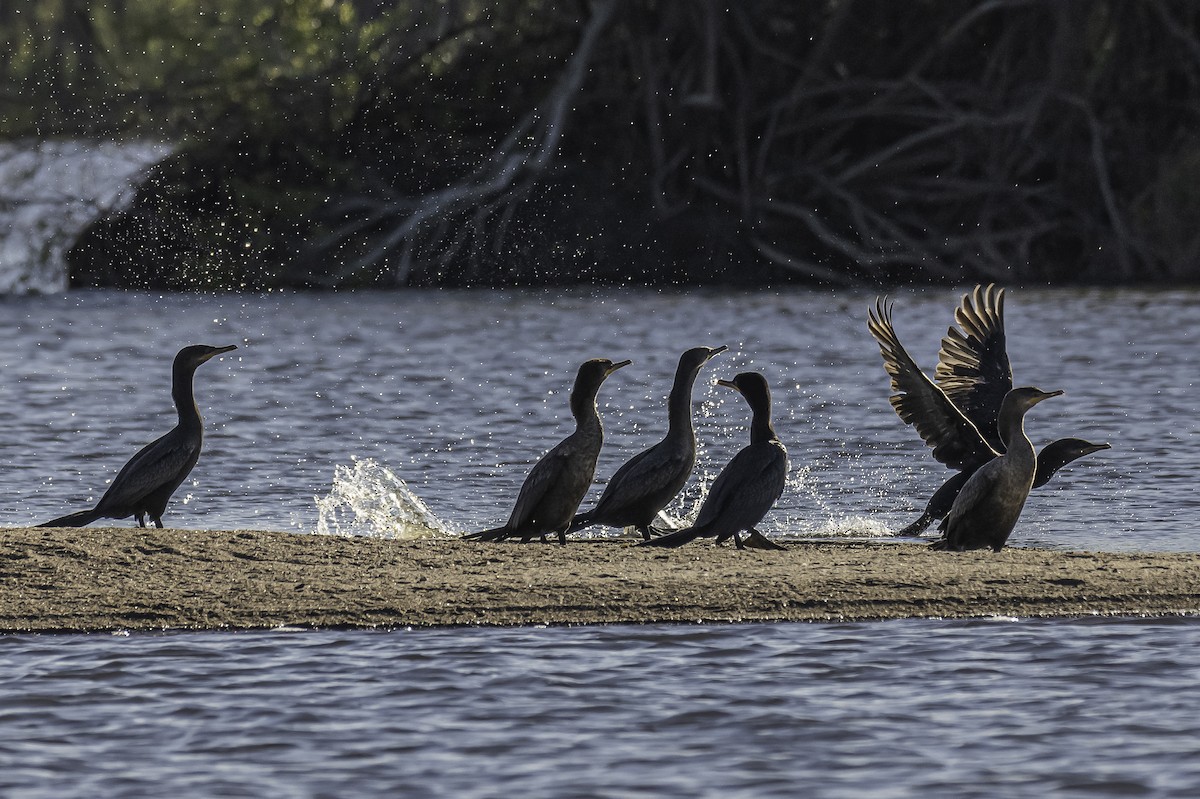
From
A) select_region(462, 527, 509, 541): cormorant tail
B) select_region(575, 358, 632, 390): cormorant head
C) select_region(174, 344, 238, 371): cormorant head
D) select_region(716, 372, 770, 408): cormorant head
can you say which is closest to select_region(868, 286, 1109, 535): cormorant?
select_region(716, 372, 770, 408): cormorant head

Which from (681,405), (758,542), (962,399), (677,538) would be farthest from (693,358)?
(962,399)

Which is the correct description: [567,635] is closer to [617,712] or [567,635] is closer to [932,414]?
[617,712]

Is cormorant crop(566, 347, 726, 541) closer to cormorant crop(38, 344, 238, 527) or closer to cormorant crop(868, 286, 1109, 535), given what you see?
cormorant crop(868, 286, 1109, 535)

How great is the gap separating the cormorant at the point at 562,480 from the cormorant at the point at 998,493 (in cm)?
171

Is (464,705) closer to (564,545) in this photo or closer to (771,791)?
(771,791)

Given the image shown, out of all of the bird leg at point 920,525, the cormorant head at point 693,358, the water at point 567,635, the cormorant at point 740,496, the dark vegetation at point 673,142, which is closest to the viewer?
the water at point 567,635

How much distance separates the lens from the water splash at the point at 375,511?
10.6 meters

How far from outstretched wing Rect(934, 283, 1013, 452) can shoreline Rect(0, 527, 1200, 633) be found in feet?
6.74

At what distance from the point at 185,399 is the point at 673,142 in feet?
57.0

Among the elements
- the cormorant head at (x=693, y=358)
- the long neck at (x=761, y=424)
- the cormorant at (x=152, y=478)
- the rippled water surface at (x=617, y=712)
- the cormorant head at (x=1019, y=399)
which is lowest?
the rippled water surface at (x=617, y=712)

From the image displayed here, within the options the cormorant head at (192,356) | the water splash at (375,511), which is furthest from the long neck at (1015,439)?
the cormorant head at (192,356)

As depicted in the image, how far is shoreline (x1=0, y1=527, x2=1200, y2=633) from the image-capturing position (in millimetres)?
7812

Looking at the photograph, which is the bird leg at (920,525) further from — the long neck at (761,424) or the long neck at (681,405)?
the long neck at (681,405)

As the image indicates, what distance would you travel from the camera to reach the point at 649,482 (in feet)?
31.3
